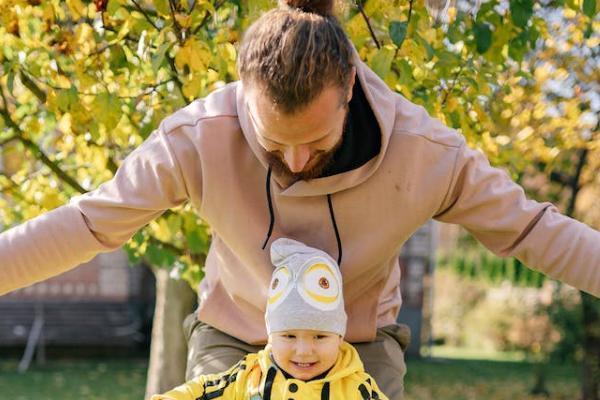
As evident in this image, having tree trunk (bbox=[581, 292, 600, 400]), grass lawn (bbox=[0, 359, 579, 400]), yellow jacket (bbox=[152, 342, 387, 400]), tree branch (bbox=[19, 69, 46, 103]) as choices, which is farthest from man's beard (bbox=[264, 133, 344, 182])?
grass lawn (bbox=[0, 359, 579, 400])

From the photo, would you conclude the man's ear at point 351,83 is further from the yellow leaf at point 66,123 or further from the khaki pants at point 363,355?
the yellow leaf at point 66,123

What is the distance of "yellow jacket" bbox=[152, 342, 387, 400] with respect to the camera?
2.81m

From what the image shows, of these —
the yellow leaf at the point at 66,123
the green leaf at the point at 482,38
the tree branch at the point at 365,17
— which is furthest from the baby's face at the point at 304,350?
the yellow leaf at the point at 66,123

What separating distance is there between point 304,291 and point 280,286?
0.24ft

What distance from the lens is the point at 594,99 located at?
9016 mm

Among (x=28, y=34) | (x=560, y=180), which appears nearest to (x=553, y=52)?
(x=560, y=180)

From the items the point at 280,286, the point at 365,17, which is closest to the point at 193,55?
the point at 365,17

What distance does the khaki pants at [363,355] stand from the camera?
3131 millimetres

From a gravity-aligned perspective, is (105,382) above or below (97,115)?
below

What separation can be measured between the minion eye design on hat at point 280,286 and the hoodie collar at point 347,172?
8.1 inches

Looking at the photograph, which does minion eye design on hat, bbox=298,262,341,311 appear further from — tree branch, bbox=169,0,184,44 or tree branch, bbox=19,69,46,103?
tree branch, bbox=19,69,46,103

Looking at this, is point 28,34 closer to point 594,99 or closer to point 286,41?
point 286,41

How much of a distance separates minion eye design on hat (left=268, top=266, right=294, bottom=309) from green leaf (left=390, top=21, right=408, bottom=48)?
1.21 m

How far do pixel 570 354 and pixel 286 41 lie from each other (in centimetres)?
1088
